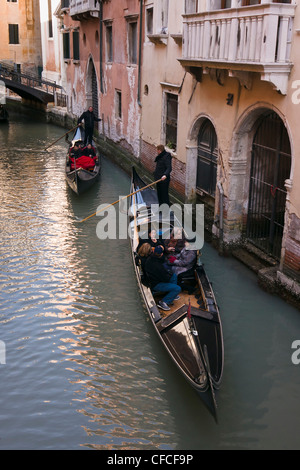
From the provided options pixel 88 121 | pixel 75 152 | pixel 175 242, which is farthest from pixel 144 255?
pixel 88 121

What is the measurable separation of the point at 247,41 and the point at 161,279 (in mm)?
3138

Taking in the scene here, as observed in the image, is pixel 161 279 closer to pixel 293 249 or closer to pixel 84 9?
pixel 293 249

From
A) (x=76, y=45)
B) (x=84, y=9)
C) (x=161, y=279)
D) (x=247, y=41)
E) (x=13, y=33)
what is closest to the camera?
(x=161, y=279)

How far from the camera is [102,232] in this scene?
9242mm


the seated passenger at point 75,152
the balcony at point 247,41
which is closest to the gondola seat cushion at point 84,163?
the seated passenger at point 75,152

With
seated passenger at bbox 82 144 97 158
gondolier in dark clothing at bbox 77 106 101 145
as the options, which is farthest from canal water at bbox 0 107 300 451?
gondolier in dark clothing at bbox 77 106 101 145

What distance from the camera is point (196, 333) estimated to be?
485 cm

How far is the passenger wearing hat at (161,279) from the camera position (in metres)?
5.80

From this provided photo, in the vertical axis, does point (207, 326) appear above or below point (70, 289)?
above

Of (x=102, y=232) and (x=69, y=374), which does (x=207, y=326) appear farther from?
(x=102, y=232)

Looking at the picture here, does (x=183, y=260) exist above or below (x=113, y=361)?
above

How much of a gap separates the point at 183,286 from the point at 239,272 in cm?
153

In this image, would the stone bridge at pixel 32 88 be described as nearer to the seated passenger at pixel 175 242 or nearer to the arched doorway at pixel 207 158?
the arched doorway at pixel 207 158

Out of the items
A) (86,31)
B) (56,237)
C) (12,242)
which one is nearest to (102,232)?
(56,237)
